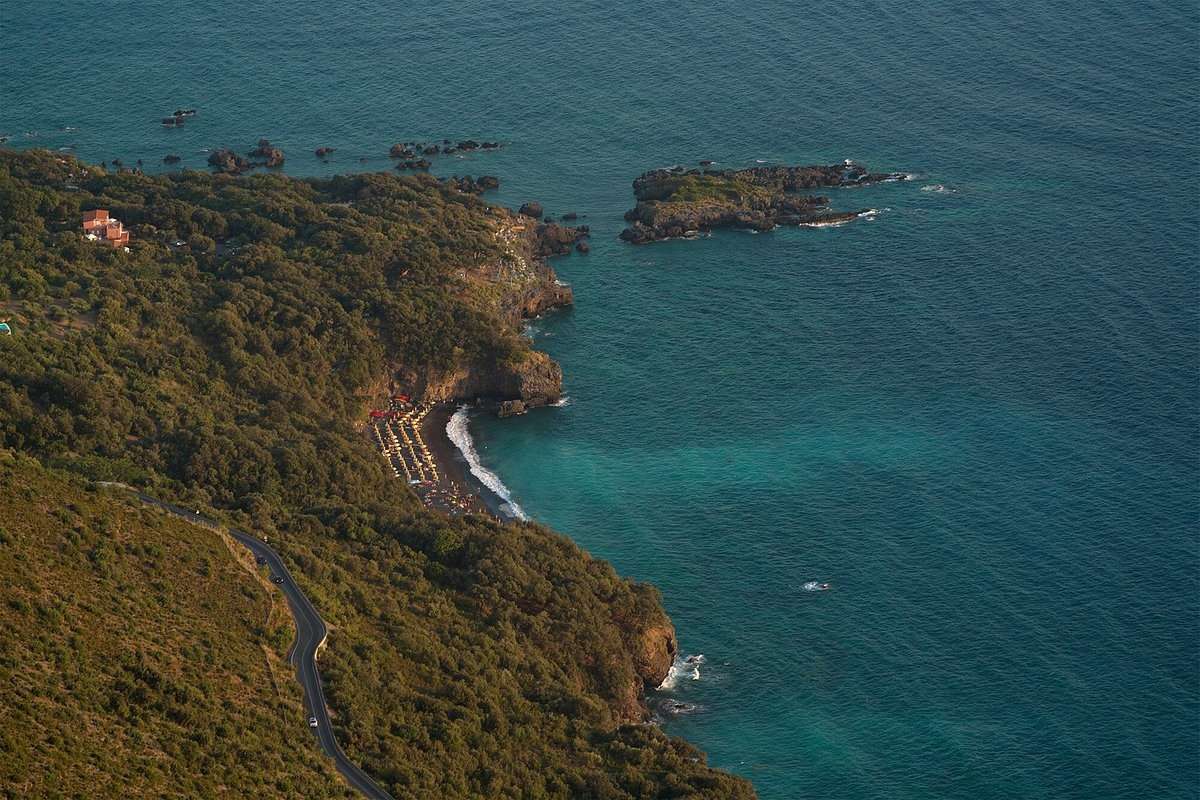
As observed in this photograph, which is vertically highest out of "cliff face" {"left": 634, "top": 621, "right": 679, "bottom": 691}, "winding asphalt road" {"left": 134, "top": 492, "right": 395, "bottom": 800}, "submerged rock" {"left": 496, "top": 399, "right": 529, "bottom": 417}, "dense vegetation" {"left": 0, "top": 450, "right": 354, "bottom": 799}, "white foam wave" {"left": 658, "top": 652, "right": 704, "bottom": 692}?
"dense vegetation" {"left": 0, "top": 450, "right": 354, "bottom": 799}

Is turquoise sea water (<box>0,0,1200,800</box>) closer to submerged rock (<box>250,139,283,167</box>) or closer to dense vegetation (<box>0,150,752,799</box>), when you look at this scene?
submerged rock (<box>250,139,283,167</box>)

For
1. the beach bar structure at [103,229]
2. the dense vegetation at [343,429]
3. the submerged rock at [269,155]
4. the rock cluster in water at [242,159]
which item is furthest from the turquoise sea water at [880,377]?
the beach bar structure at [103,229]

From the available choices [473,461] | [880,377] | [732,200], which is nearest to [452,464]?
[473,461]

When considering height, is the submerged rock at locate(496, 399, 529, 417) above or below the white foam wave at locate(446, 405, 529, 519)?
above

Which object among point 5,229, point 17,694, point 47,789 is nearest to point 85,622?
point 17,694

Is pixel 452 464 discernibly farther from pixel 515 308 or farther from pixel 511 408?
pixel 515 308

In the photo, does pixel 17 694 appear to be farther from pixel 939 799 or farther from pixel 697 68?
pixel 697 68

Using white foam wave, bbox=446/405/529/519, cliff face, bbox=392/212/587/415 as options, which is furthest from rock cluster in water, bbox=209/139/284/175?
white foam wave, bbox=446/405/529/519
